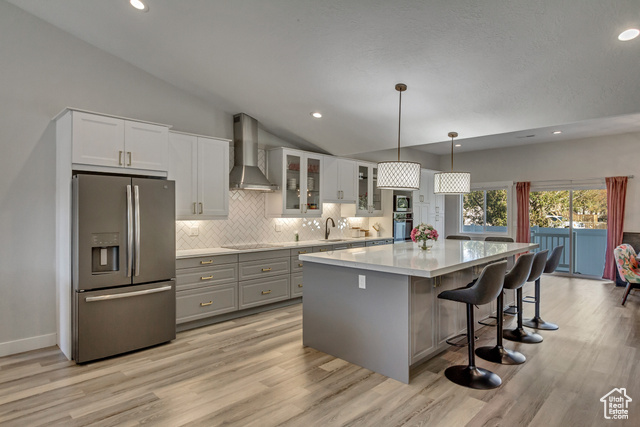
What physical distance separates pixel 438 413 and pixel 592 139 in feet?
22.6

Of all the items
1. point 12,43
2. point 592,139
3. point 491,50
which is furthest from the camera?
point 592,139

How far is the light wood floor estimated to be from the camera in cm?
233

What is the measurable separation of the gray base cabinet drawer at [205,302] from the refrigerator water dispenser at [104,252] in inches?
32.6

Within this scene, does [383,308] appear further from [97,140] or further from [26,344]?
[26,344]

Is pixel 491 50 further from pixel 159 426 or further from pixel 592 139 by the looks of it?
pixel 592 139

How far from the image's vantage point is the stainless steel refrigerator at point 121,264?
3.16 meters

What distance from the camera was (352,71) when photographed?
3.76m

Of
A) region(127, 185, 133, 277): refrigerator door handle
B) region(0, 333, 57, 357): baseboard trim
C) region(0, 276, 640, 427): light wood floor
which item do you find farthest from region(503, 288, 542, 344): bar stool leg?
region(0, 333, 57, 357): baseboard trim

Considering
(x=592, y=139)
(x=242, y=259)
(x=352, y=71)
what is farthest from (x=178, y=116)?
(x=592, y=139)

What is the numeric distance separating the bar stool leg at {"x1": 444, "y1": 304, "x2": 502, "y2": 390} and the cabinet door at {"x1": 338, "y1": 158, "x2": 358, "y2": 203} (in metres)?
3.57

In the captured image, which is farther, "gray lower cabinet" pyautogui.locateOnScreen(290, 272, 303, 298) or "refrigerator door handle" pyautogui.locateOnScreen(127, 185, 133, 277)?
"gray lower cabinet" pyautogui.locateOnScreen(290, 272, 303, 298)

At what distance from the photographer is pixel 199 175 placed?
4332 millimetres

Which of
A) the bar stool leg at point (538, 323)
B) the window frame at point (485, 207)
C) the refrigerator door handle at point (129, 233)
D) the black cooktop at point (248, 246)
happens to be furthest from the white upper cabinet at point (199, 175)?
the window frame at point (485, 207)

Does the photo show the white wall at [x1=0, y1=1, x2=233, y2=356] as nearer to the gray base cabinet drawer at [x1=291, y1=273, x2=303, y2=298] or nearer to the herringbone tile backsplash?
the herringbone tile backsplash
